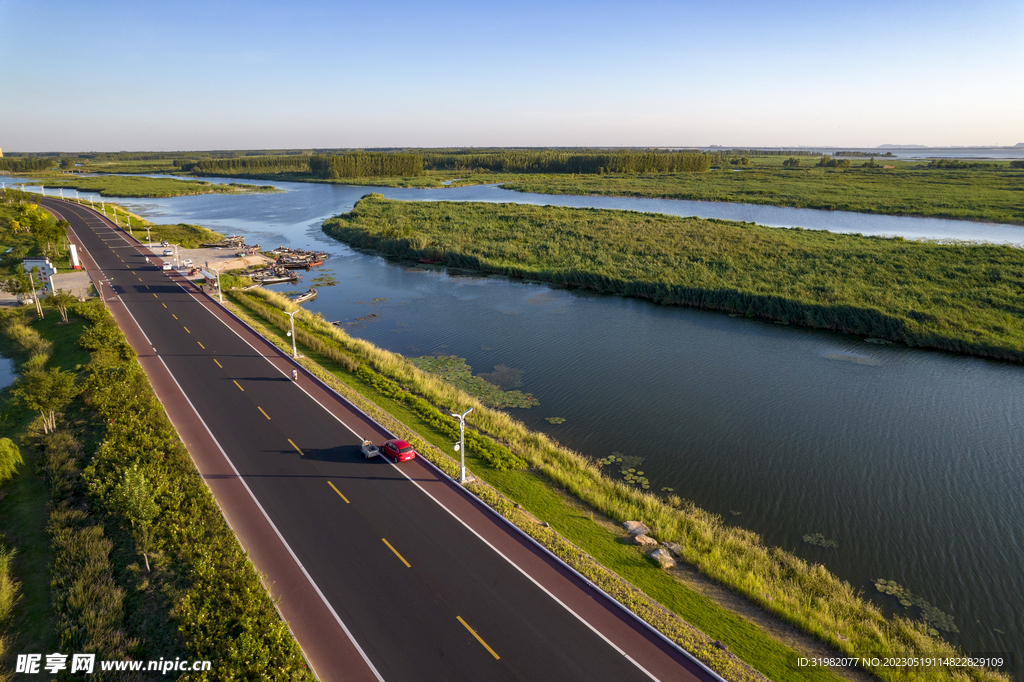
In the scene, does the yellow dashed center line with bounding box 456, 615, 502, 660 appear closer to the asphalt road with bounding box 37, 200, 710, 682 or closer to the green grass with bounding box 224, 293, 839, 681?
the asphalt road with bounding box 37, 200, 710, 682

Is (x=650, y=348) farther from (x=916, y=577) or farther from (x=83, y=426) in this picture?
(x=83, y=426)

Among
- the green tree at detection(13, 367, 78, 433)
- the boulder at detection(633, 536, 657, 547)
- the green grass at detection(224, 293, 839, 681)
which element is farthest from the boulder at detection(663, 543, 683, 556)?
the green tree at detection(13, 367, 78, 433)

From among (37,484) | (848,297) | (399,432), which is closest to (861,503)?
(399,432)

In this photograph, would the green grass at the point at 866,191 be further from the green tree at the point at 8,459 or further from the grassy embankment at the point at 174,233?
the green tree at the point at 8,459

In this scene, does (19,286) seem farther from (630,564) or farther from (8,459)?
(630,564)

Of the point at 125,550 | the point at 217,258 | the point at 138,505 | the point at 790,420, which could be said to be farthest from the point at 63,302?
the point at 790,420

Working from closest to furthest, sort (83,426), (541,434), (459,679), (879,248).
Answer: (459,679), (83,426), (541,434), (879,248)
